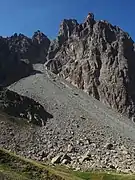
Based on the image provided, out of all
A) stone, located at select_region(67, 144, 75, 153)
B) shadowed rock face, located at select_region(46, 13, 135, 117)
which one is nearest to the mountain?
shadowed rock face, located at select_region(46, 13, 135, 117)

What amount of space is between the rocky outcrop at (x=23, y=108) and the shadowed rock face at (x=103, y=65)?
40.2m

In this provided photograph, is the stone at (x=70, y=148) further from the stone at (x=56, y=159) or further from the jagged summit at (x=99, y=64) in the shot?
the jagged summit at (x=99, y=64)

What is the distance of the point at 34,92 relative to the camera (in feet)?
463

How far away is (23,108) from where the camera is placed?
115 meters

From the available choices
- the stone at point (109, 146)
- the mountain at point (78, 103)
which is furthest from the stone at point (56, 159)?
the stone at point (109, 146)

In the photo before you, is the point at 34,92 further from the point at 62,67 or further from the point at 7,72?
the point at 62,67

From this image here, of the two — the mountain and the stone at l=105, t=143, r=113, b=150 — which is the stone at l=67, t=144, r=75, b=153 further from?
the stone at l=105, t=143, r=113, b=150

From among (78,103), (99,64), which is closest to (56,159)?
(78,103)

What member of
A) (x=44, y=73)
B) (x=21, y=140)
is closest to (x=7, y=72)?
Result: (x=44, y=73)

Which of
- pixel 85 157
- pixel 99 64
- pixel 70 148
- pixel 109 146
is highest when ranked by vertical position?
pixel 99 64

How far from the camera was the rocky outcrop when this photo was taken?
4272 inches

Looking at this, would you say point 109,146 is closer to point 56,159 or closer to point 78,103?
point 56,159

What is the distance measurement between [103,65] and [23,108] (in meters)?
55.6

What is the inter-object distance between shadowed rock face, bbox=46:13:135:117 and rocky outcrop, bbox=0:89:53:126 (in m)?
40.2
